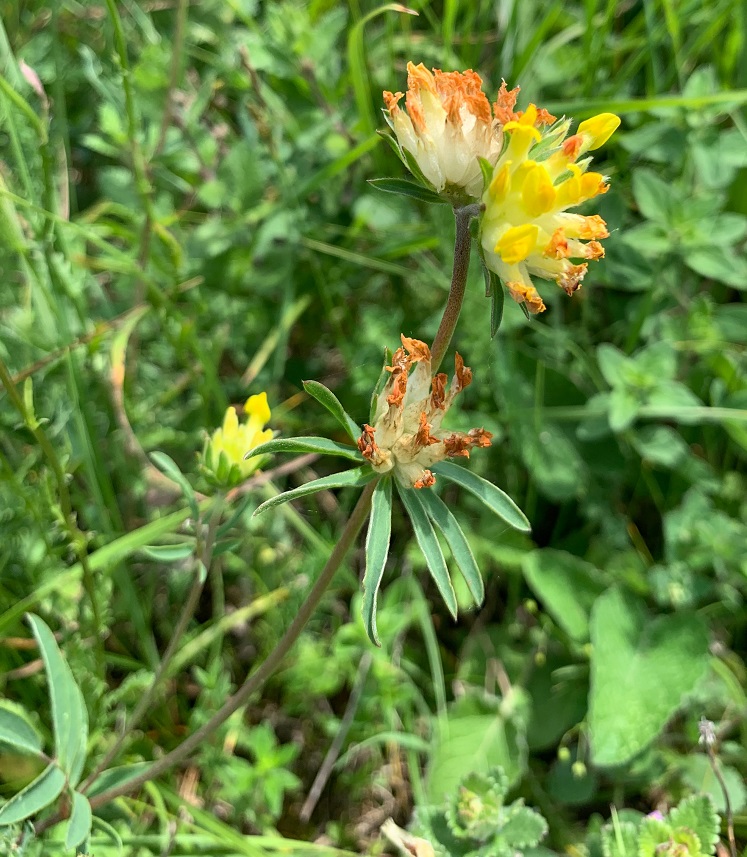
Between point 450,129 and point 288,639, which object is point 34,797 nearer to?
point 288,639

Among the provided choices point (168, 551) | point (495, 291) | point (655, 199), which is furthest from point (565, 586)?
point (495, 291)

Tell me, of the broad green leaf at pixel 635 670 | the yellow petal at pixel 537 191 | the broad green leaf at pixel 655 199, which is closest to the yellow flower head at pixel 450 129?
the yellow petal at pixel 537 191

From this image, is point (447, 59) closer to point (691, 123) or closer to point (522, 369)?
point (691, 123)

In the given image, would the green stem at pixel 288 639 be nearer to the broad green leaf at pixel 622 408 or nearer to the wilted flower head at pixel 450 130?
the wilted flower head at pixel 450 130

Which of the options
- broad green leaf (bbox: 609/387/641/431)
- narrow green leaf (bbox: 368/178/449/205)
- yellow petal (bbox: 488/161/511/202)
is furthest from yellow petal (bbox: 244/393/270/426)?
broad green leaf (bbox: 609/387/641/431)

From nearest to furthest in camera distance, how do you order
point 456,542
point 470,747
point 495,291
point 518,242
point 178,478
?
point 518,242 → point 495,291 → point 456,542 → point 178,478 → point 470,747

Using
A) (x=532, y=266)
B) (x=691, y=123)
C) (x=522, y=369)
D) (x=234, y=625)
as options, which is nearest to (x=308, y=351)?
(x=522, y=369)

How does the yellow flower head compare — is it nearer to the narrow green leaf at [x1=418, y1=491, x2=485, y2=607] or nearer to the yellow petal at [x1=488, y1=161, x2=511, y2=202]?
the yellow petal at [x1=488, y1=161, x2=511, y2=202]
